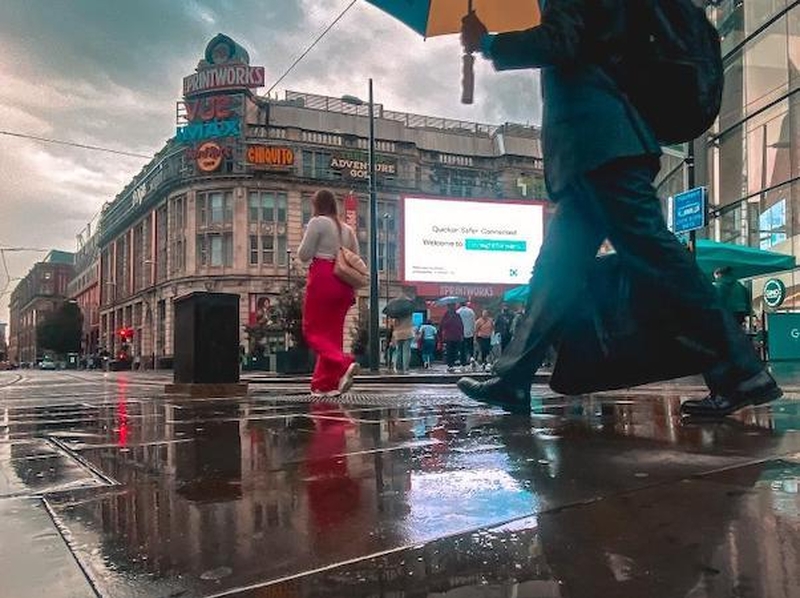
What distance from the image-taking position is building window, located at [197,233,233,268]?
60.8 metres

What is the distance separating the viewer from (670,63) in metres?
3.71

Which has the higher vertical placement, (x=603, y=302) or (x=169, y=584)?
(x=603, y=302)

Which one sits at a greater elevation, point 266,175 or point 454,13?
point 266,175

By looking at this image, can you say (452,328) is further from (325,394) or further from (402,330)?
(325,394)

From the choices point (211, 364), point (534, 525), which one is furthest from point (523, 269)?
point (534, 525)

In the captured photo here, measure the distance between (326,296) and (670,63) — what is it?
3429 millimetres

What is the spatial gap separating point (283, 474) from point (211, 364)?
230 inches

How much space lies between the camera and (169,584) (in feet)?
4.77

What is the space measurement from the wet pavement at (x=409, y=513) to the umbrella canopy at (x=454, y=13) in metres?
3.28

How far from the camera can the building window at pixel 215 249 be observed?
60.8 m

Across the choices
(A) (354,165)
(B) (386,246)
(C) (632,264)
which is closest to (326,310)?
(C) (632,264)

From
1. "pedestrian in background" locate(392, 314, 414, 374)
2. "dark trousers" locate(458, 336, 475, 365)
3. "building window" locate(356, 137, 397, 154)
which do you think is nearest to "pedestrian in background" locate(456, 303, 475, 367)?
"dark trousers" locate(458, 336, 475, 365)

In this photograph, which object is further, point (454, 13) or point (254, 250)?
point (254, 250)

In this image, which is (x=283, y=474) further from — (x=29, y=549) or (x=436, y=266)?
(x=436, y=266)
